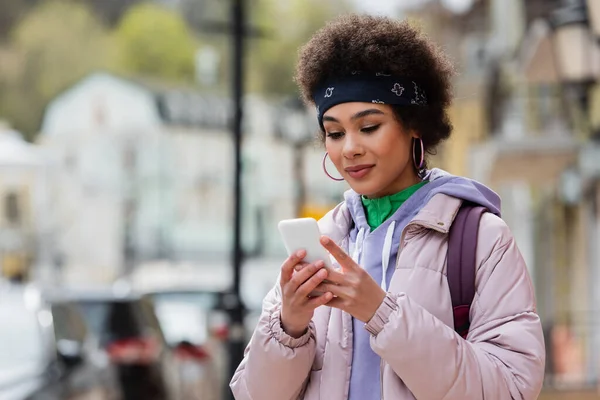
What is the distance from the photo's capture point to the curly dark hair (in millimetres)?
3004

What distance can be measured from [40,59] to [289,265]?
2513 inches

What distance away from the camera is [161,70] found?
70062 millimetres

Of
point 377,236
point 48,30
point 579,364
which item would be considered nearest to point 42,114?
point 48,30

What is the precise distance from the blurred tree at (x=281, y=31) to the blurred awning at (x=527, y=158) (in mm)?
41872

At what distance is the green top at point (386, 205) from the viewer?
10.1ft

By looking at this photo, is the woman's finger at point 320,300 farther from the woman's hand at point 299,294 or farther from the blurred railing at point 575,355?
the blurred railing at point 575,355

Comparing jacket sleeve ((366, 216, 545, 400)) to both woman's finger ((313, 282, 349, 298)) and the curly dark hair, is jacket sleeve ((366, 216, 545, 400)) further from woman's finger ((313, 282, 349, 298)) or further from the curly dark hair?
the curly dark hair

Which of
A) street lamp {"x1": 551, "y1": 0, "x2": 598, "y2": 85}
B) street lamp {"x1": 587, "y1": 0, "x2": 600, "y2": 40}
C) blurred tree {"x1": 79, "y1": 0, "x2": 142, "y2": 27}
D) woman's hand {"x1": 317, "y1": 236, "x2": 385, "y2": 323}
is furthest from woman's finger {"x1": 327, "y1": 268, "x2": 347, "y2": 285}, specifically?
blurred tree {"x1": 79, "y1": 0, "x2": 142, "y2": 27}

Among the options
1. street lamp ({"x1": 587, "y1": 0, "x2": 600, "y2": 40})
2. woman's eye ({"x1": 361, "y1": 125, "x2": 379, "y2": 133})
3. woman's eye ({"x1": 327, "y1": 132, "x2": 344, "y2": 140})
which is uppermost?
street lamp ({"x1": 587, "y1": 0, "x2": 600, "y2": 40})

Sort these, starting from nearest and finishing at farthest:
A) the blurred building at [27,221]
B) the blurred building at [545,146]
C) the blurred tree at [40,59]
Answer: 1. the blurred building at [545,146]
2. the blurred building at [27,221]
3. the blurred tree at [40,59]

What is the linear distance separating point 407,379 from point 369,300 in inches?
7.1

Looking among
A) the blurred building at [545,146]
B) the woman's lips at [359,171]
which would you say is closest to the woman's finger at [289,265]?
the woman's lips at [359,171]

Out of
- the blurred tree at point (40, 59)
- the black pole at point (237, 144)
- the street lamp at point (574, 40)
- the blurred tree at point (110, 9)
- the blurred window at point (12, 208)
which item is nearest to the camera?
the black pole at point (237, 144)

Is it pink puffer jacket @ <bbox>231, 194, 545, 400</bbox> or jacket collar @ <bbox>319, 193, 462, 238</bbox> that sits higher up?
jacket collar @ <bbox>319, 193, 462, 238</bbox>
